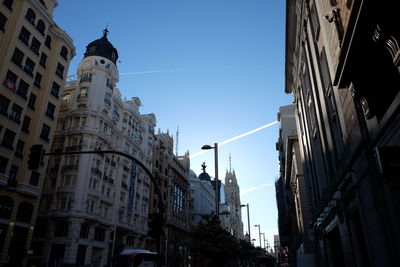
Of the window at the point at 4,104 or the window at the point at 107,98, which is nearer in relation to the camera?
the window at the point at 4,104

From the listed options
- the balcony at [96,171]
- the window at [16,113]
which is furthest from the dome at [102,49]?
the window at [16,113]

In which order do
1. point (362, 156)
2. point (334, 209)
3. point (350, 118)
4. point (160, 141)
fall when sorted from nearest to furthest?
point (362, 156) < point (350, 118) < point (334, 209) < point (160, 141)

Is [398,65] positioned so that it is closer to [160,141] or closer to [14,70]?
[14,70]

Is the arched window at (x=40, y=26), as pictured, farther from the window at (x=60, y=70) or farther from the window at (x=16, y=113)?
the window at (x=16, y=113)

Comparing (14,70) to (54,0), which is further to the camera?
(54,0)

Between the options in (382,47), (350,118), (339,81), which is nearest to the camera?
(382,47)

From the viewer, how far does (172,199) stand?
66250 millimetres

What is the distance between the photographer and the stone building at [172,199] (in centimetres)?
6138

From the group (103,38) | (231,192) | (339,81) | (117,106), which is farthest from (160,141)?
(231,192)

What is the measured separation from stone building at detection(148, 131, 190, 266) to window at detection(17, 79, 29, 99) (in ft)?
106

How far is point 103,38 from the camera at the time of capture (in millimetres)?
58312

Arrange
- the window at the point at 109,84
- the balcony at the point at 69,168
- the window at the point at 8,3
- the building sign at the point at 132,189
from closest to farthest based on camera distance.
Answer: the window at the point at 8,3 < the balcony at the point at 69,168 < the window at the point at 109,84 < the building sign at the point at 132,189

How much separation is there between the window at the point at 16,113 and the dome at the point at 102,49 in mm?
24766

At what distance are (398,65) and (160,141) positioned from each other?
65385 mm
